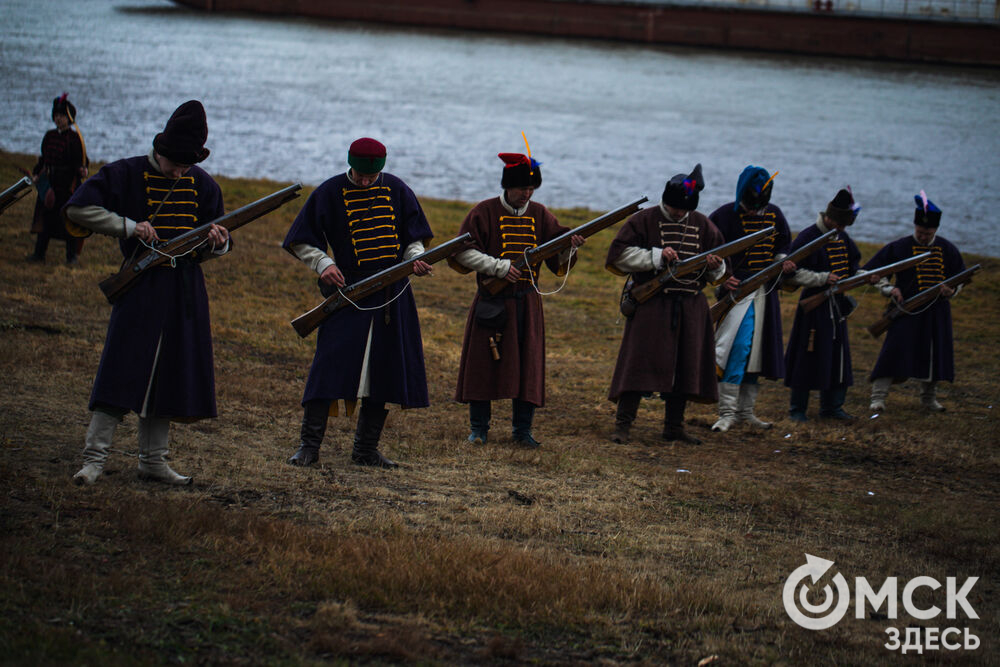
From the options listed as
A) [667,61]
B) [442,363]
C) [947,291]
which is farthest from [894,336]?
[667,61]

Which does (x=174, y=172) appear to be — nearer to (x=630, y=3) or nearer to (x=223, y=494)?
(x=223, y=494)

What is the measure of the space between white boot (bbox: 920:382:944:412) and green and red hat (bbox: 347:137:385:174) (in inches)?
263

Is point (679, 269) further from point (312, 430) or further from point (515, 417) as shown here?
point (312, 430)

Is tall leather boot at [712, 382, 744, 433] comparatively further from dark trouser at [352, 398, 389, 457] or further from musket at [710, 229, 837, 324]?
dark trouser at [352, 398, 389, 457]

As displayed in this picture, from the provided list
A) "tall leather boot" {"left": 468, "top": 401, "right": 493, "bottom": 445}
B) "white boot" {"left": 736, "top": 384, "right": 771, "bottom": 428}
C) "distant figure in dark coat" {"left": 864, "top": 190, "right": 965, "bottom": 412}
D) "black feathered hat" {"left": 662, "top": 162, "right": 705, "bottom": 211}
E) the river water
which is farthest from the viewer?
the river water

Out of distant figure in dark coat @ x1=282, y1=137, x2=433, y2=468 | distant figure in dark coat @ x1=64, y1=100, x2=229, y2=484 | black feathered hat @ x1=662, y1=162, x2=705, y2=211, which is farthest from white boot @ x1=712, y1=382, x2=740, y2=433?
distant figure in dark coat @ x1=64, y1=100, x2=229, y2=484

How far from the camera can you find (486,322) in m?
7.73

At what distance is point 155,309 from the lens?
5.69m

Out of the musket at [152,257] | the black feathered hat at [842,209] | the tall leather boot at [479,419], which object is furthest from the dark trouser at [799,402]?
the musket at [152,257]

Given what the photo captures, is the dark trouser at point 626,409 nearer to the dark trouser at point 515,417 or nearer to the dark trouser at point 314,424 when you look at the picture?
the dark trouser at point 515,417

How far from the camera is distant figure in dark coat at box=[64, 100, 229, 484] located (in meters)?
5.58

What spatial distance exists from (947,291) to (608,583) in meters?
6.99

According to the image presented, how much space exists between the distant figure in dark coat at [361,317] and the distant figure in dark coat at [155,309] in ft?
2.94

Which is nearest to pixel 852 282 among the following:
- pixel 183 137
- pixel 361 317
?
pixel 361 317
